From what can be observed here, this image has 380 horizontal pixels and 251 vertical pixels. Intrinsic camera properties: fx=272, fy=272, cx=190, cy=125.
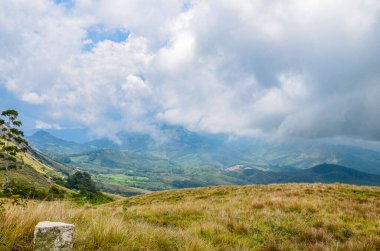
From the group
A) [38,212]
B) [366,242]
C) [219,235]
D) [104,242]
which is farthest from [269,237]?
[38,212]

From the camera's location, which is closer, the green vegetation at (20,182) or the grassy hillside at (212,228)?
the grassy hillside at (212,228)

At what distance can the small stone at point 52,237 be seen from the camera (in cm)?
456

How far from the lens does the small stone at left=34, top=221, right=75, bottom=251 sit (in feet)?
15.0

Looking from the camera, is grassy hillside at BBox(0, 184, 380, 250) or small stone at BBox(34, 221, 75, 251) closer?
small stone at BBox(34, 221, 75, 251)

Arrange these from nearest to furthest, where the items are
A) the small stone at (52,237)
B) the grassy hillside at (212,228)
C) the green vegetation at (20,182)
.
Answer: the small stone at (52,237), the grassy hillside at (212,228), the green vegetation at (20,182)

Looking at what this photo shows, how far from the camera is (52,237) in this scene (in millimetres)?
4625

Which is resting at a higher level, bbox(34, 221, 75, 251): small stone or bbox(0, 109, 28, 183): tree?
bbox(0, 109, 28, 183): tree

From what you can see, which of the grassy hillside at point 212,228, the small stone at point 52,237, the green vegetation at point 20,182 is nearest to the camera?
the small stone at point 52,237

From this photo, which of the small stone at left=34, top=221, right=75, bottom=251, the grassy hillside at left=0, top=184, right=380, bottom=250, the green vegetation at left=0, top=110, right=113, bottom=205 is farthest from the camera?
the green vegetation at left=0, top=110, right=113, bottom=205

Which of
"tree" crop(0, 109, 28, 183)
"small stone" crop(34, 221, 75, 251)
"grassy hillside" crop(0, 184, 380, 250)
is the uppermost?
"tree" crop(0, 109, 28, 183)

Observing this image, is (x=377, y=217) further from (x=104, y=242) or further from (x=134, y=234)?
(x=104, y=242)

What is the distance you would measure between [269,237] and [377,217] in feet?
21.8

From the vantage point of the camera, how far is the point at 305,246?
26.3 ft

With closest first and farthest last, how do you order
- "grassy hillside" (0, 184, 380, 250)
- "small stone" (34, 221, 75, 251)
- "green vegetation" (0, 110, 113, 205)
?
"small stone" (34, 221, 75, 251) < "grassy hillside" (0, 184, 380, 250) < "green vegetation" (0, 110, 113, 205)
